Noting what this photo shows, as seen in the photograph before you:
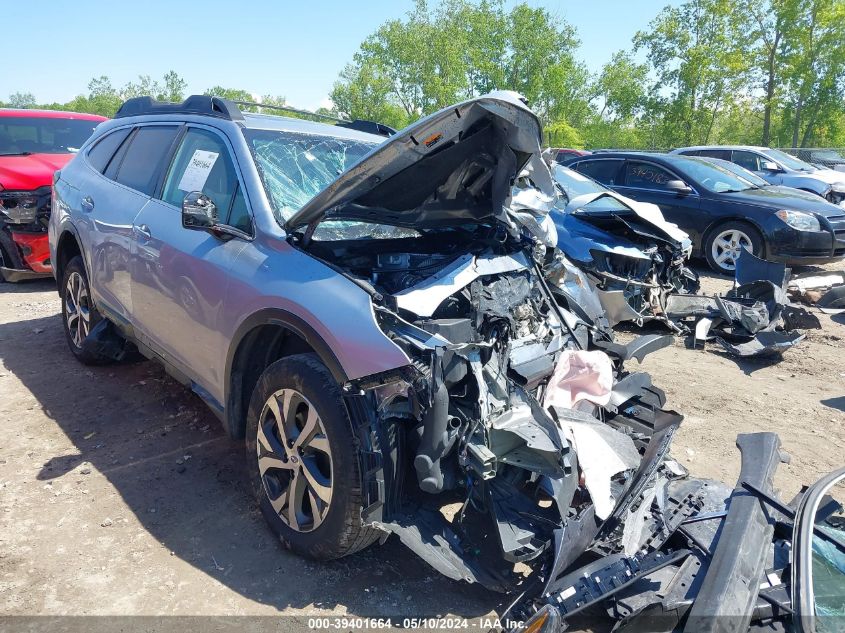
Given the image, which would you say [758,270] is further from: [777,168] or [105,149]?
[777,168]

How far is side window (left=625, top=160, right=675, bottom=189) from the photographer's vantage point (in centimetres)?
955

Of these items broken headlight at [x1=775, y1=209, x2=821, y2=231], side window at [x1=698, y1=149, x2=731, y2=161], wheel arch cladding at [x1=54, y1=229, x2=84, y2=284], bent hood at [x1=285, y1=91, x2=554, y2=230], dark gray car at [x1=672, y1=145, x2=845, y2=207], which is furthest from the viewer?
side window at [x1=698, y1=149, x2=731, y2=161]

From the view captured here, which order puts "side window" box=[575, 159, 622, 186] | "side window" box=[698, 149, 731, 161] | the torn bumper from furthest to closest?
"side window" box=[698, 149, 731, 161], "side window" box=[575, 159, 622, 186], the torn bumper

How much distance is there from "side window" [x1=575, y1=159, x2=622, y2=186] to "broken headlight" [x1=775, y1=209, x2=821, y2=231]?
2548mm

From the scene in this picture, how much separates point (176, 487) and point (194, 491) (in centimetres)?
12

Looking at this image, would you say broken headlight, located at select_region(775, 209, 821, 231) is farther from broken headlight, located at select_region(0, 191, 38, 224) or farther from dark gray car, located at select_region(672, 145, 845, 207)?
broken headlight, located at select_region(0, 191, 38, 224)

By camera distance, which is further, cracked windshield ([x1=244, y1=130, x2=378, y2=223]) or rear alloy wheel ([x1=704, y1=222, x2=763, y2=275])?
rear alloy wheel ([x1=704, y1=222, x2=763, y2=275])

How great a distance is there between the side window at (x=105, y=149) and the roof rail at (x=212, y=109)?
6.8 inches

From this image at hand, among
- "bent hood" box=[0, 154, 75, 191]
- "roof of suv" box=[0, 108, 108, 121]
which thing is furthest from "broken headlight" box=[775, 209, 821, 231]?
"roof of suv" box=[0, 108, 108, 121]

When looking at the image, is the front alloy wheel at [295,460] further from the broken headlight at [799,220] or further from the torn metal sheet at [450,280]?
the broken headlight at [799,220]

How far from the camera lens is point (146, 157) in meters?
4.03

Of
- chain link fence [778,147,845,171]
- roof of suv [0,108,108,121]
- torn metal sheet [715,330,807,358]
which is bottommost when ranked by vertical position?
torn metal sheet [715,330,807,358]

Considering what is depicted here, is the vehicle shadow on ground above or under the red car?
under

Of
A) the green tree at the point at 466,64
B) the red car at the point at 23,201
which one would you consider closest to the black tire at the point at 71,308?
the red car at the point at 23,201
